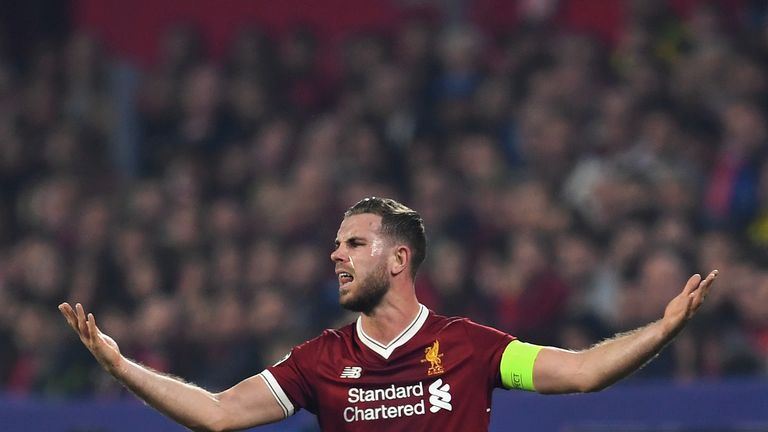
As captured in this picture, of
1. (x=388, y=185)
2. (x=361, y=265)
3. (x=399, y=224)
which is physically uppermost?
(x=388, y=185)

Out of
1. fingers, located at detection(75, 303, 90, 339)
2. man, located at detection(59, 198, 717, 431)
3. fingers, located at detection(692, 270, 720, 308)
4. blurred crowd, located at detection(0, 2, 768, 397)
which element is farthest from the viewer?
blurred crowd, located at detection(0, 2, 768, 397)

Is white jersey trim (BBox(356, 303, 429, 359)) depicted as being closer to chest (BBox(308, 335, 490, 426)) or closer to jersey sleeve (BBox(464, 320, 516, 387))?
chest (BBox(308, 335, 490, 426))

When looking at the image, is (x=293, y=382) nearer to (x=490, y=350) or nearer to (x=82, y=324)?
(x=490, y=350)

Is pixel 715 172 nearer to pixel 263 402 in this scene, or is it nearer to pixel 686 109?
pixel 686 109

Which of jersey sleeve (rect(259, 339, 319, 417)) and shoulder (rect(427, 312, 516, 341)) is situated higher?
shoulder (rect(427, 312, 516, 341))

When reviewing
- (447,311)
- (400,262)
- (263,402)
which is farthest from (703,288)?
(447,311)

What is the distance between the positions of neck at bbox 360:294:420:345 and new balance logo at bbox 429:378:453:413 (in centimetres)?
25

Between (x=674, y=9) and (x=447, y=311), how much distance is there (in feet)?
9.83

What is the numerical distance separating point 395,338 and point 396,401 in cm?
25

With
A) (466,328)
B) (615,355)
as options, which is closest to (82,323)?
(466,328)

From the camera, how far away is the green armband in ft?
17.6

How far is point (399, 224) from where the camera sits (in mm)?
5680

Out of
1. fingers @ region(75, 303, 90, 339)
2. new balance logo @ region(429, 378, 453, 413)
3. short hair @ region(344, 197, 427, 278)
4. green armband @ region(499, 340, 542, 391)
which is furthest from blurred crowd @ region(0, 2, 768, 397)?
fingers @ region(75, 303, 90, 339)

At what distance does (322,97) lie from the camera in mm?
12211
